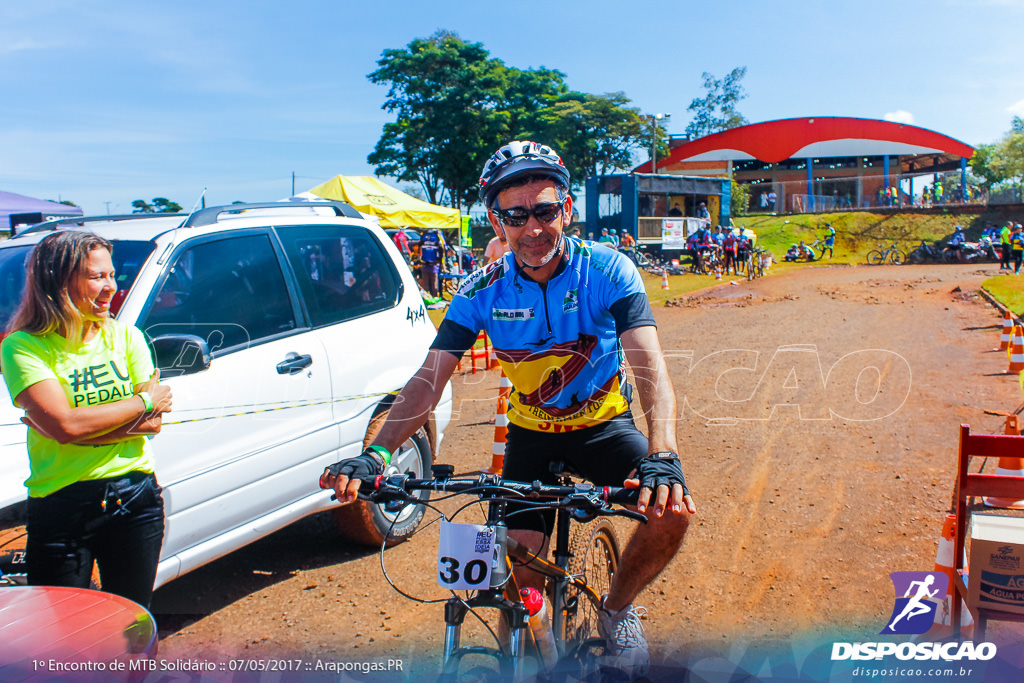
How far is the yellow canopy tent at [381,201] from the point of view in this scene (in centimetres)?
1867

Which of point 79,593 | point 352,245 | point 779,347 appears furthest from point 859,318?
point 79,593

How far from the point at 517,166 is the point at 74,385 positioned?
6.08 feet

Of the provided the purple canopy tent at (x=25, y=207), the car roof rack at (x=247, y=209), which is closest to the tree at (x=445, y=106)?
the purple canopy tent at (x=25, y=207)

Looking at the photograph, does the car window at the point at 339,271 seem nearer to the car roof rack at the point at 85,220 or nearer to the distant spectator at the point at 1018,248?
the car roof rack at the point at 85,220

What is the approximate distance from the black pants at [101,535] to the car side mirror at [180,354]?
640mm

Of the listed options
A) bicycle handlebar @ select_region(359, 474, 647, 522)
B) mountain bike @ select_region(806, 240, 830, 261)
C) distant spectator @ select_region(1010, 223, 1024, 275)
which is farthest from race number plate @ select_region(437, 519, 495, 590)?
mountain bike @ select_region(806, 240, 830, 261)

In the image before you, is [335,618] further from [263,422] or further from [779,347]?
[779,347]

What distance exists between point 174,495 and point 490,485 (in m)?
1.88

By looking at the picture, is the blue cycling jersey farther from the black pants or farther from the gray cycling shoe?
the black pants

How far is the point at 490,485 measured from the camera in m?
2.32

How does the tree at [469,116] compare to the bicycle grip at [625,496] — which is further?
the tree at [469,116]

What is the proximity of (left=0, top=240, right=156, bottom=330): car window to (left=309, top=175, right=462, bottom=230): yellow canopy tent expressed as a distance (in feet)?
46.5

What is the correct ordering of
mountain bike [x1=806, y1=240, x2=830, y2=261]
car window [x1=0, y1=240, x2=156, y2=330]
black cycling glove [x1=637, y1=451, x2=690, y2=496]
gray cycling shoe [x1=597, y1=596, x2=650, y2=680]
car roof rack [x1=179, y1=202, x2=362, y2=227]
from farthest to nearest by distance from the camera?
mountain bike [x1=806, y1=240, x2=830, y2=261] < car roof rack [x1=179, y1=202, x2=362, y2=227] < car window [x1=0, y1=240, x2=156, y2=330] < gray cycling shoe [x1=597, y1=596, x2=650, y2=680] < black cycling glove [x1=637, y1=451, x2=690, y2=496]

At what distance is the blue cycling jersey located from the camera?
283 centimetres
